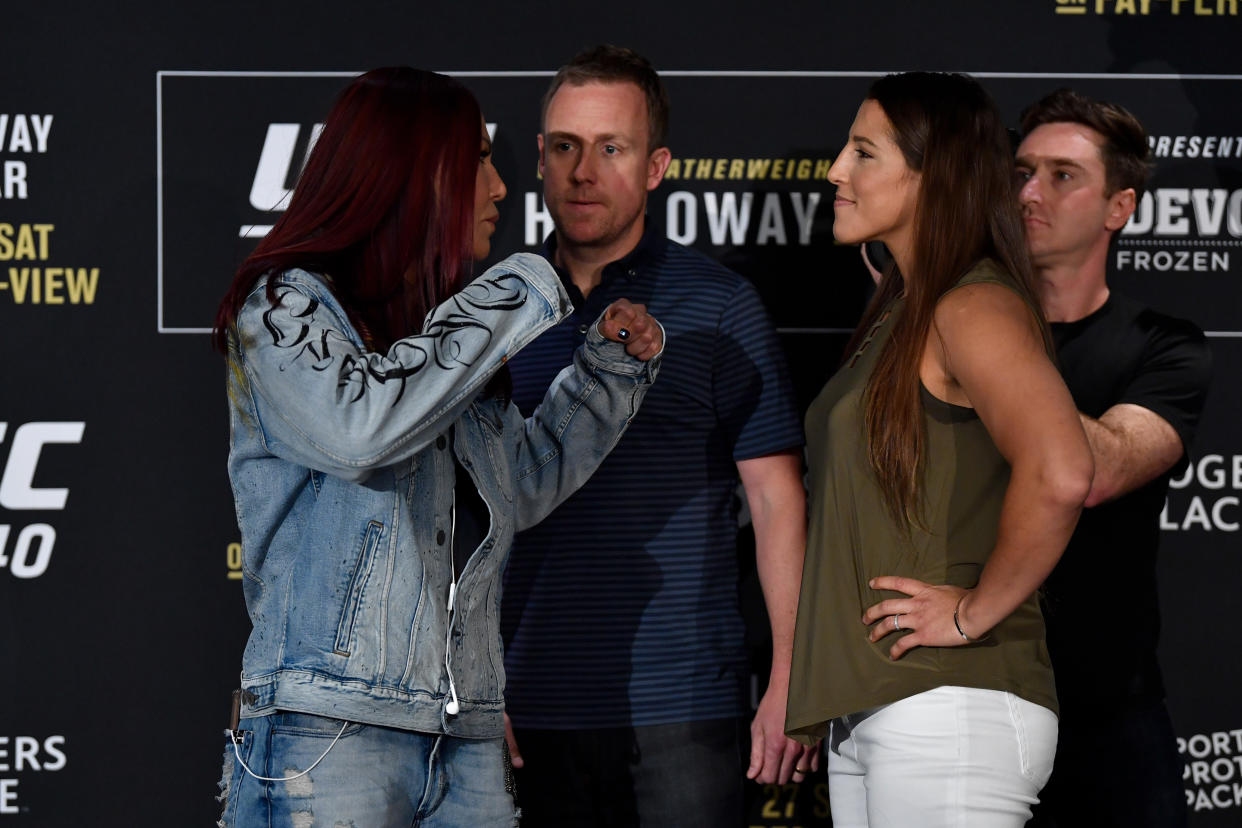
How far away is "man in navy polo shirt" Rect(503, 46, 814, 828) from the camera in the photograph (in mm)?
2227

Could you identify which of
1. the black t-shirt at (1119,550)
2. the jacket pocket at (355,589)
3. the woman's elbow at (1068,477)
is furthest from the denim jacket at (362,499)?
the black t-shirt at (1119,550)

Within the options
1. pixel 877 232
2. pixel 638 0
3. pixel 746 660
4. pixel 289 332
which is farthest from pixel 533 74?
pixel 289 332

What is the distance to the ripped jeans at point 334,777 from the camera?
1.41 metres

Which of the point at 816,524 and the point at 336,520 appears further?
the point at 816,524

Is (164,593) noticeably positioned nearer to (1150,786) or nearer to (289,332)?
(289,332)

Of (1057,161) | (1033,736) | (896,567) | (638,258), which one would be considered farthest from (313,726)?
(1057,161)

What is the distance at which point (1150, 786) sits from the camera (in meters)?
2.29

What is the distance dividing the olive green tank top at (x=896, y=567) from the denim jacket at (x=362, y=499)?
0.48m

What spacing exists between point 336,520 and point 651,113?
1214 mm

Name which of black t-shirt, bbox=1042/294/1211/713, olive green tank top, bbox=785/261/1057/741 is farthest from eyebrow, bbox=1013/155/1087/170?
olive green tank top, bbox=785/261/1057/741

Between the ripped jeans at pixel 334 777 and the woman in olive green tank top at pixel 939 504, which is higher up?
the woman in olive green tank top at pixel 939 504

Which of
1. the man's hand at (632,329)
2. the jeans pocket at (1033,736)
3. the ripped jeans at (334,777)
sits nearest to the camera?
the ripped jeans at (334,777)

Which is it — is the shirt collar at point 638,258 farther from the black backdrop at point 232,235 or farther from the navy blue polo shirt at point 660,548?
the black backdrop at point 232,235

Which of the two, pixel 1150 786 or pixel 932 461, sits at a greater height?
pixel 932 461
